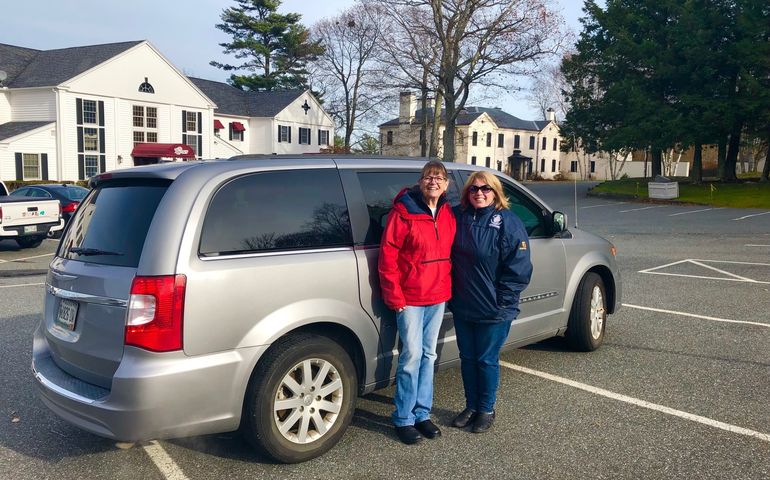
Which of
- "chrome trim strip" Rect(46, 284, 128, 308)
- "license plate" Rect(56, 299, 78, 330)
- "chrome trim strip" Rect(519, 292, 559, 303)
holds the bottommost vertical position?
"chrome trim strip" Rect(519, 292, 559, 303)

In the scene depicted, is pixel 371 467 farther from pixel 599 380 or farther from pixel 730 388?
pixel 730 388

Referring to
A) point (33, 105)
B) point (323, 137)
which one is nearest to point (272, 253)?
point (33, 105)

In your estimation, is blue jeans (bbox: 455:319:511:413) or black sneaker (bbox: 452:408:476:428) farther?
black sneaker (bbox: 452:408:476:428)

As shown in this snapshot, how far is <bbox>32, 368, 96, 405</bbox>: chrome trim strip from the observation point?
3.53 meters

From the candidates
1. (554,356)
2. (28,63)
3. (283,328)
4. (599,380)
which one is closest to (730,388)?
(599,380)

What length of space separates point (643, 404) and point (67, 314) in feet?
13.2

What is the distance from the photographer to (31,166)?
36.0m

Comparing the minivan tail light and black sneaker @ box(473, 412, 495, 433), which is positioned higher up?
the minivan tail light

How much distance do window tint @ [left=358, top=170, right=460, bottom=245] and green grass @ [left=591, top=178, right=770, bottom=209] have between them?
2742cm

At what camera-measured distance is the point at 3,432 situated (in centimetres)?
445

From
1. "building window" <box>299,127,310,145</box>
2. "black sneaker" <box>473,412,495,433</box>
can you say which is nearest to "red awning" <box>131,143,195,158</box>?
"building window" <box>299,127,310,145</box>

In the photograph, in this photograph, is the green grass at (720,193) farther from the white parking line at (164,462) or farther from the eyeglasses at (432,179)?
the white parking line at (164,462)

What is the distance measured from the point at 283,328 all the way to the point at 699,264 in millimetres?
10376

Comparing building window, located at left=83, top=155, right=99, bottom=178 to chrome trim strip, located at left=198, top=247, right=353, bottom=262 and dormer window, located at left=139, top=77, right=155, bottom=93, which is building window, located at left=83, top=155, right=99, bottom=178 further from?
chrome trim strip, located at left=198, top=247, right=353, bottom=262
